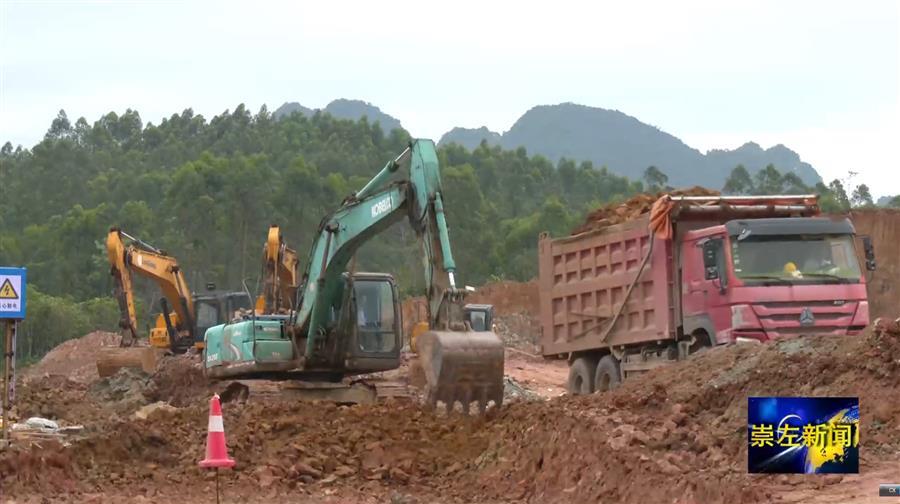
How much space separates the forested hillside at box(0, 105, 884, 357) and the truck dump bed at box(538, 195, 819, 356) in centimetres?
4436

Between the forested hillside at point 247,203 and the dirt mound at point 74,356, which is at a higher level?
the forested hillside at point 247,203

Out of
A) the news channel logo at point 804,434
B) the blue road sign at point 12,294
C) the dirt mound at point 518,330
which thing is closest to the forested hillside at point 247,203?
the dirt mound at point 518,330

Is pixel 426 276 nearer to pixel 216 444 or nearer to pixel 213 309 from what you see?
pixel 216 444

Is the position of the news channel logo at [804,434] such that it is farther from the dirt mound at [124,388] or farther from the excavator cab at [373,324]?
the dirt mound at [124,388]

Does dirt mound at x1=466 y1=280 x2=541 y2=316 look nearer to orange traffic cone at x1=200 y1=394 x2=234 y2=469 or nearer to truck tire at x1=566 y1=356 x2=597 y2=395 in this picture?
truck tire at x1=566 y1=356 x2=597 y2=395

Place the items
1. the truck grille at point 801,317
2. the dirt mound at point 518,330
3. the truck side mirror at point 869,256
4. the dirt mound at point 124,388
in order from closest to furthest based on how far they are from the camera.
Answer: the truck grille at point 801,317, the truck side mirror at point 869,256, the dirt mound at point 124,388, the dirt mound at point 518,330

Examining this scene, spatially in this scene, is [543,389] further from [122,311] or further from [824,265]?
[824,265]

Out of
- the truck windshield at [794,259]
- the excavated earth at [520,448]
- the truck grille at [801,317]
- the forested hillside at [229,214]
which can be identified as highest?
the forested hillside at [229,214]

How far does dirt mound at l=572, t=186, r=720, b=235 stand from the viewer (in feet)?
72.9

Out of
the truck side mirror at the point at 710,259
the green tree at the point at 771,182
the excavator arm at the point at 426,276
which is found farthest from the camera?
the green tree at the point at 771,182

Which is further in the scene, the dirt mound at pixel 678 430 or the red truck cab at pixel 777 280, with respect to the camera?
the red truck cab at pixel 777 280

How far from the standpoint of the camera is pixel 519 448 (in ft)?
45.8

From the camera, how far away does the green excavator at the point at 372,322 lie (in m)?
15.1

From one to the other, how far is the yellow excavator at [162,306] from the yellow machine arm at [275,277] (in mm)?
4416
